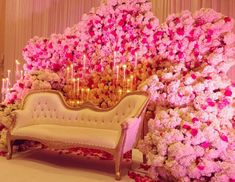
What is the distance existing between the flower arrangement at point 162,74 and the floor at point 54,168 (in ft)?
2.02

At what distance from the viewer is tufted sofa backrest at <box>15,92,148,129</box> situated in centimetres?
Answer: 427

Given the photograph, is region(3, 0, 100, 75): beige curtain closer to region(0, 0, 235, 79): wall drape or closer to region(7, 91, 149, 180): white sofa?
region(0, 0, 235, 79): wall drape

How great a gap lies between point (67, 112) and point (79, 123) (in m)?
0.25

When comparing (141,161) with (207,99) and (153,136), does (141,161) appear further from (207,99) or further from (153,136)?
(207,99)

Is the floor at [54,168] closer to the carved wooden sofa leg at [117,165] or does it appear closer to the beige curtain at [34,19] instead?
the carved wooden sofa leg at [117,165]

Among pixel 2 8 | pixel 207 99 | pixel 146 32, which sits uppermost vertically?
pixel 2 8

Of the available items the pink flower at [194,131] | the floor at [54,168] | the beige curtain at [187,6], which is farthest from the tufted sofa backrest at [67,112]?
the beige curtain at [187,6]

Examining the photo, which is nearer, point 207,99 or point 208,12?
point 207,99

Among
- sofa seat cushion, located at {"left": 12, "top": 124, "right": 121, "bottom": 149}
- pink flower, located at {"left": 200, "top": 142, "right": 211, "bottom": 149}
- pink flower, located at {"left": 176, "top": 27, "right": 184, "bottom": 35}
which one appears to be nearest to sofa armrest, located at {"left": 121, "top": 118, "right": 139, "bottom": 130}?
sofa seat cushion, located at {"left": 12, "top": 124, "right": 121, "bottom": 149}

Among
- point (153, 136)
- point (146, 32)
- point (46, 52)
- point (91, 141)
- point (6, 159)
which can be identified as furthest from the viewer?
point (46, 52)

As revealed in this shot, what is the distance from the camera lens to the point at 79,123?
4570 millimetres

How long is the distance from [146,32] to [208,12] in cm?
99

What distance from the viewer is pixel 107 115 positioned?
4418 millimetres

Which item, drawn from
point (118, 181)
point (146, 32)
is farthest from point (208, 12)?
point (118, 181)
